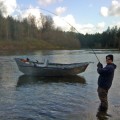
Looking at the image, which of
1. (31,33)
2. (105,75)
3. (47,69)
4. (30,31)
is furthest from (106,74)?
(31,33)

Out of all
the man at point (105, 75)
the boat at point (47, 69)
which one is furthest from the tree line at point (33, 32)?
the man at point (105, 75)

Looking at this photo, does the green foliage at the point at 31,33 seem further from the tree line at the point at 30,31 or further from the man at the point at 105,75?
the man at the point at 105,75

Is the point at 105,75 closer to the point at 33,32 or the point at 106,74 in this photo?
the point at 106,74

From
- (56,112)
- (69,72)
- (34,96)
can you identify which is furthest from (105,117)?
(69,72)

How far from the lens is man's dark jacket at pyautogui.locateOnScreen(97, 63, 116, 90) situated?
10.6 metres

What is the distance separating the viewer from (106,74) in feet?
35.3

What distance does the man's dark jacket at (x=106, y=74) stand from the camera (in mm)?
10648

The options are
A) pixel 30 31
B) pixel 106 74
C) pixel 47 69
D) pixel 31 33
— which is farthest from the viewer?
pixel 31 33

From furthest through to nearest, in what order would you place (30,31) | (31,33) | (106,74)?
(31,33)
(30,31)
(106,74)

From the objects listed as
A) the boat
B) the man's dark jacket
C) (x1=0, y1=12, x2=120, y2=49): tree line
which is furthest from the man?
(x1=0, y1=12, x2=120, y2=49): tree line

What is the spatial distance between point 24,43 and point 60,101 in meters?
100

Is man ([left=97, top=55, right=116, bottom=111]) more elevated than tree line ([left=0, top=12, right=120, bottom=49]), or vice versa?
tree line ([left=0, top=12, right=120, bottom=49])

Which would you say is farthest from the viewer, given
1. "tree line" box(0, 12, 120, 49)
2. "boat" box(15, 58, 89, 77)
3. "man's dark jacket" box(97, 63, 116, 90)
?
"tree line" box(0, 12, 120, 49)

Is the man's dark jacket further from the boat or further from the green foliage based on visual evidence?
the green foliage
